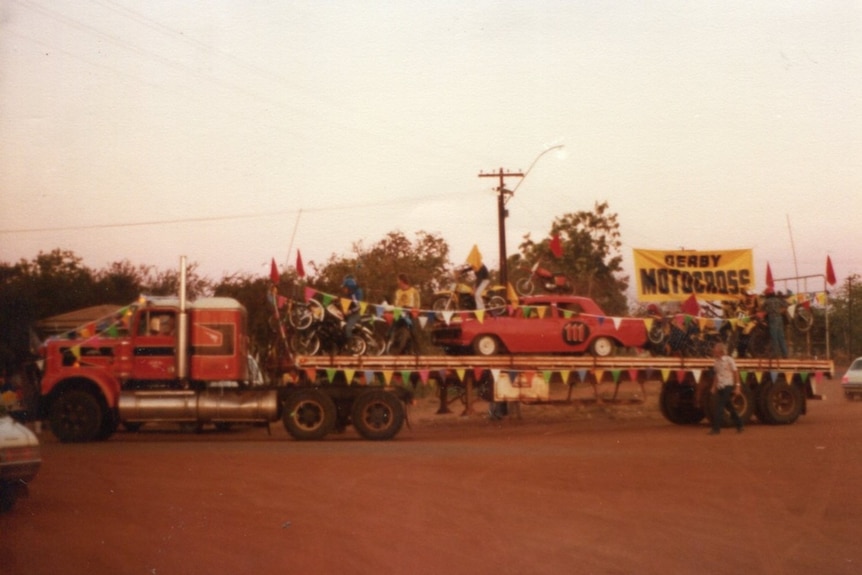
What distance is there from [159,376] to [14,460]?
33.4 ft

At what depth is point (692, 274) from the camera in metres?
25.4

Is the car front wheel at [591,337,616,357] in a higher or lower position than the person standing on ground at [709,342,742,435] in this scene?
higher

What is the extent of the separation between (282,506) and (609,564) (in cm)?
418

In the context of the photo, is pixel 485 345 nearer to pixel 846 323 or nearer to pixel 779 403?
pixel 779 403

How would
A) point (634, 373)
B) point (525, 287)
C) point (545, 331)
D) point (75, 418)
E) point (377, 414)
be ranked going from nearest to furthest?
point (75, 418) < point (377, 414) < point (545, 331) < point (634, 373) < point (525, 287)

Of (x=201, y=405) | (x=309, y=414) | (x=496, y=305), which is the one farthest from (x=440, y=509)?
(x=496, y=305)

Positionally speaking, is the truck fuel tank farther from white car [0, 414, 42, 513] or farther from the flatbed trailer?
white car [0, 414, 42, 513]

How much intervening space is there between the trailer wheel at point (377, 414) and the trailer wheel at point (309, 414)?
21.2 inches

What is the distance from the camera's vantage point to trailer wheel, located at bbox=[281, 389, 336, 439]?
21.1 meters

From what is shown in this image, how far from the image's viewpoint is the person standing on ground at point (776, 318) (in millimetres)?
25344

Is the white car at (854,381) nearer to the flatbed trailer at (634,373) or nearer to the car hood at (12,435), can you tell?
the flatbed trailer at (634,373)

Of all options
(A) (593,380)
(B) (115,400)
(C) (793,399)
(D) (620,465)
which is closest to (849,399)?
(C) (793,399)

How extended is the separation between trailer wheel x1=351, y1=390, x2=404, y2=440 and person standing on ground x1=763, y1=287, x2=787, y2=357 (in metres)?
9.60

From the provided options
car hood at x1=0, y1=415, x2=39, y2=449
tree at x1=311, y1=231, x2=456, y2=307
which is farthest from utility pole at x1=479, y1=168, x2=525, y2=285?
car hood at x1=0, y1=415, x2=39, y2=449
